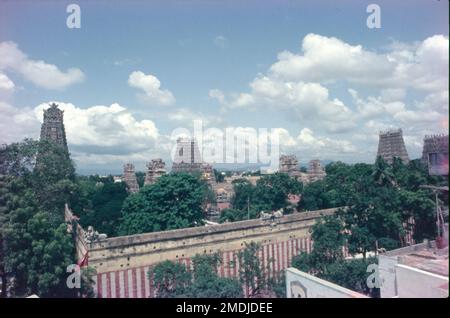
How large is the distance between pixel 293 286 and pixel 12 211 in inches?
511

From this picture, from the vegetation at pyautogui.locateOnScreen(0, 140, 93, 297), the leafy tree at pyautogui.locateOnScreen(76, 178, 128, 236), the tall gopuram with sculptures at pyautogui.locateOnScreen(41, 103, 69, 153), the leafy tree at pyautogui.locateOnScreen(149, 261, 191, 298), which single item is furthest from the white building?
the tall gopuram with sculptures at pyautogui.locateOnScreen(41, 103, 69, 153)

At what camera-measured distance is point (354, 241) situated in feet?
64.4

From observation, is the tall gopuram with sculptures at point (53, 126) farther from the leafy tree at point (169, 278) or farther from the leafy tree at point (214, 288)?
the leafy tree at point (214, 288)

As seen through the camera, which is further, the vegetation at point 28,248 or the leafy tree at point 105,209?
the leafy tree at point 105,209

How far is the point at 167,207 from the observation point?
78.1 feet

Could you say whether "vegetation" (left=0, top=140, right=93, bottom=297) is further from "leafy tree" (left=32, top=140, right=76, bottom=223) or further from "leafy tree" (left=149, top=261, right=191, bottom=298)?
"leafy tree" (left=149, top=261, right=191, bottom=298)

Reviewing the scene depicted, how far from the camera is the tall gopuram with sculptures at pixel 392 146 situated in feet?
137

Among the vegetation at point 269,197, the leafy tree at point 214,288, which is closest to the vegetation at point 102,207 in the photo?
the vegetation at point 269,197

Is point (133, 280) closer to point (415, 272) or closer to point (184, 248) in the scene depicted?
point (184, 248)

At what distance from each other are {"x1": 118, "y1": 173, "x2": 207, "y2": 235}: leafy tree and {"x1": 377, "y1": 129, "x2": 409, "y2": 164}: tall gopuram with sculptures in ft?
91.7

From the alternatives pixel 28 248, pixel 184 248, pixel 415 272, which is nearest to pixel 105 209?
pixel 184 248

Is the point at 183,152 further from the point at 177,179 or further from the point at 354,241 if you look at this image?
the point at 354,241

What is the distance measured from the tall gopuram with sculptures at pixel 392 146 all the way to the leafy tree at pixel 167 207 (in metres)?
28.0

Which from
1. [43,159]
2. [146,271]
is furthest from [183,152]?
[146,271]
